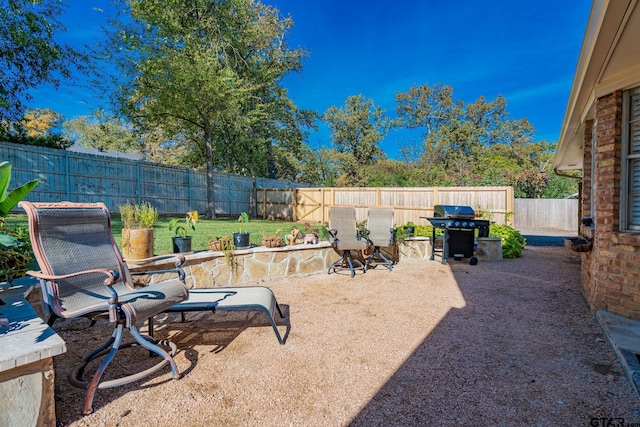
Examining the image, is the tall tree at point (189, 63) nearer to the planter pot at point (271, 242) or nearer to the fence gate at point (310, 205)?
the fence gate at point (310, 205)

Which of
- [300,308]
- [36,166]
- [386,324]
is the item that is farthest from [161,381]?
[36,166]

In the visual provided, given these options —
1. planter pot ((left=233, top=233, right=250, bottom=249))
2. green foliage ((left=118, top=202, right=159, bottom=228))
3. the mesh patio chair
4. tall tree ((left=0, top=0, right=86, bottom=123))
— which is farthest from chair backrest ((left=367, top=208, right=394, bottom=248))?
tall tree ((left=0, top=0, right=86, bottom=123))

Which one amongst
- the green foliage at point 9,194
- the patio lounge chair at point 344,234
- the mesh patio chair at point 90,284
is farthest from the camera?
the patio lounge chair at point 344,234

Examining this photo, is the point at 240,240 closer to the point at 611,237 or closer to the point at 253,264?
the point at 253,264

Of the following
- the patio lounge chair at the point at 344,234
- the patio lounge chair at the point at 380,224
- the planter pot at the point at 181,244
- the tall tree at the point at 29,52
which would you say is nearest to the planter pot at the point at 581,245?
the patio lounge chair at the point at 344,234

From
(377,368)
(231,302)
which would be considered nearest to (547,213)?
(377,368)

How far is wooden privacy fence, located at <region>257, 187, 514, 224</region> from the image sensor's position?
31.1 feet

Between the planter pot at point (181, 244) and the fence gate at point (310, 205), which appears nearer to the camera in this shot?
the planter pot at point (181, 244)

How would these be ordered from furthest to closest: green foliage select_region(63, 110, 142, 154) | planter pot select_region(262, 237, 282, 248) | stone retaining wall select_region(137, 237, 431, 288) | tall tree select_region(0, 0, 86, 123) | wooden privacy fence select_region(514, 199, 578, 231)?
green foliage select_region(63, 110, 142, 154) < wooden privacy fence select_region(514, 199, 578, 231) < tall tree select_region(0, 0, 86, 123) < planter pot select_region(262, 237, 282, 248) < stone retaining wall select_region(137, 237, 431, 288)

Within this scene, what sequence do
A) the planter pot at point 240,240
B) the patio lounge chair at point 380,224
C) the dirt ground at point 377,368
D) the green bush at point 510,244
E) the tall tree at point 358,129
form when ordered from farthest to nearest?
the tall tree at point 358,129
the green bush at point 510,244
the patio lounge chair at point 380,224
the planter pot at point 240,240
the dirt ground at point 377,368

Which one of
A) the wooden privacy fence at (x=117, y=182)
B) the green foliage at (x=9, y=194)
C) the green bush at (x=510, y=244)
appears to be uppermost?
the wooden privacy fence at (x=117, y=182)

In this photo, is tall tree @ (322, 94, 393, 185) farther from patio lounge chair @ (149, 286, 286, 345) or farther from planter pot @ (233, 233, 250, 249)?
patio lounge chair @ (149, 286, 286, 345)

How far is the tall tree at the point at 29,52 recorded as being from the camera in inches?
286

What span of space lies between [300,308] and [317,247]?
1876 millimetres
